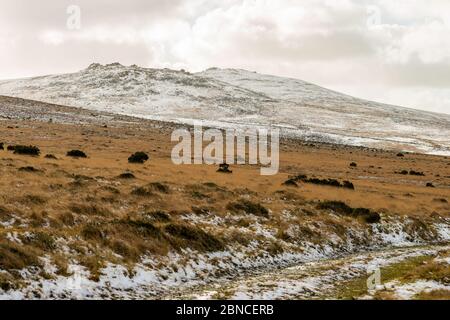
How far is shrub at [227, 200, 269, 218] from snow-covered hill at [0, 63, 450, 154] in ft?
317

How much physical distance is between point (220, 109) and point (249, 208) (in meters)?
132

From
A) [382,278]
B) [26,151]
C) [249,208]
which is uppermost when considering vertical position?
[26,151]

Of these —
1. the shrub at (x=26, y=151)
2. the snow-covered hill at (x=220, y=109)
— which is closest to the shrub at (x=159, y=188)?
the shrub at (x=26, y=151)

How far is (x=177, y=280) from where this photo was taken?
17.8 metres

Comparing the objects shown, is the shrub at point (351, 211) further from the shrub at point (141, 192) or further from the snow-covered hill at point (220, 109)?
the snow-covered hill at point (220, 109)

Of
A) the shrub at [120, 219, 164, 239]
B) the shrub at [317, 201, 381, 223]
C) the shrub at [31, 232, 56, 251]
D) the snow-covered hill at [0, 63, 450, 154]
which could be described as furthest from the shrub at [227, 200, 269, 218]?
the snow-covered hill at [0, 63, 450, 154]

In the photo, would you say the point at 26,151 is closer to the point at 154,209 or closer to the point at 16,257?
the point at 154,209

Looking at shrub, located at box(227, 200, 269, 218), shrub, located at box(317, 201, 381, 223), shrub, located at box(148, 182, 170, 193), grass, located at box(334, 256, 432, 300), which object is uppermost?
shrub, located at box(148, 182, 170, 193)

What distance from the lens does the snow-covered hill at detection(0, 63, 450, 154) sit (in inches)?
5305

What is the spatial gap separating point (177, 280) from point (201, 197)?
41.3ft

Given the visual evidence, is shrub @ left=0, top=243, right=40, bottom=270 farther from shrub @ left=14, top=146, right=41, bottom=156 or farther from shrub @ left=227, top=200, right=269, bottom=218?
shrub @ left=14, top=146, right=41, bottom=156

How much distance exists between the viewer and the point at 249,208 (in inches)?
1118

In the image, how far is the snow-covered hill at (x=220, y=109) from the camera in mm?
134750

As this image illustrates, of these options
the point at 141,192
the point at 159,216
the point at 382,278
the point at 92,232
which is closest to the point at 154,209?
the point at 159,216
